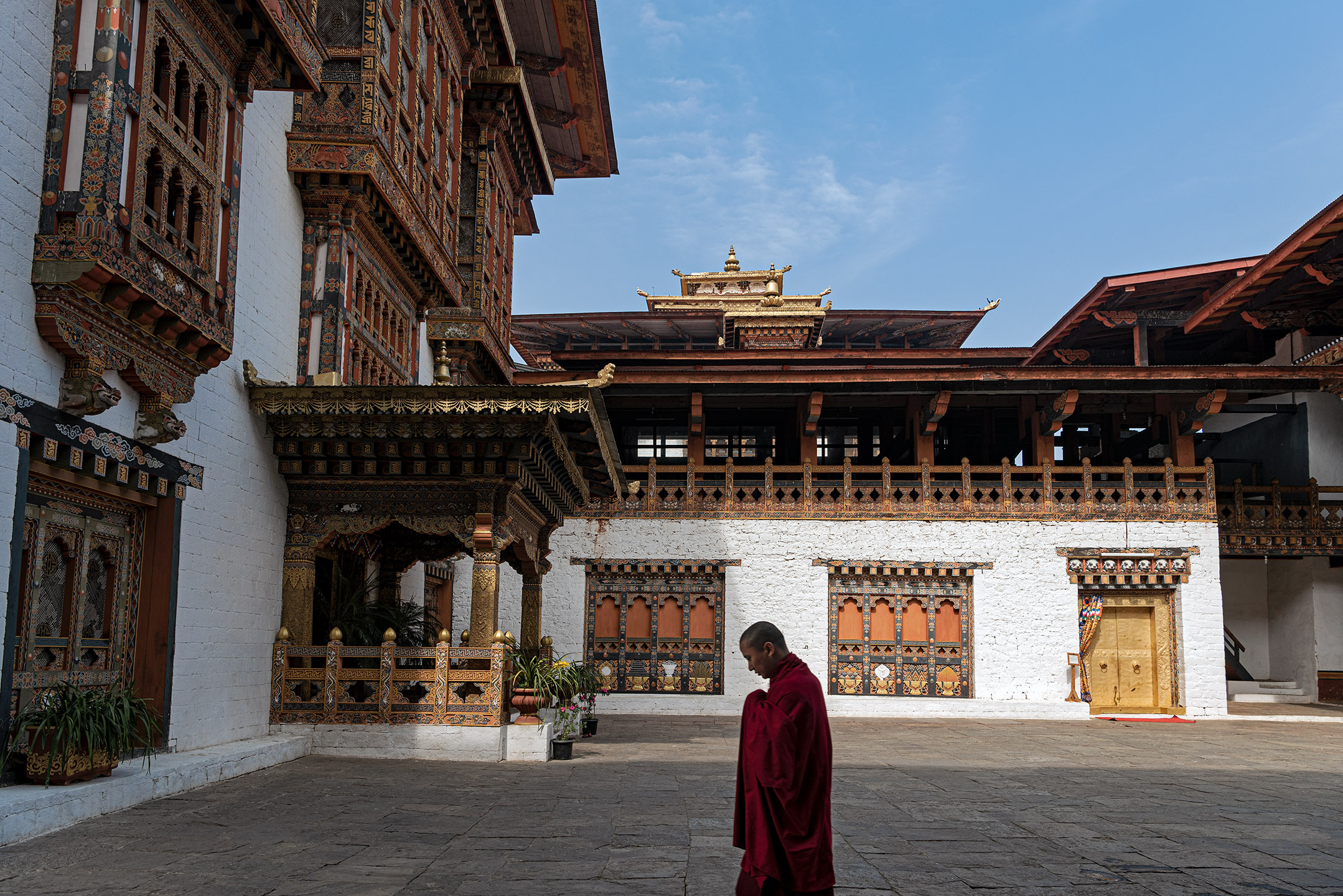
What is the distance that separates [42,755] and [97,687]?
4.28ft

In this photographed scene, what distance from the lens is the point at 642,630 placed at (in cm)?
1905

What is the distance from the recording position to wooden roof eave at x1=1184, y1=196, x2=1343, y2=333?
58.5 ft

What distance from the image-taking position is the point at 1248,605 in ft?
71.8

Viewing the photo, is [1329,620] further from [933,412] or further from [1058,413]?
[933,412]

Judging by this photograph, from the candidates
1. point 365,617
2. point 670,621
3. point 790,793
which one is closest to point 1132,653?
point 670,621

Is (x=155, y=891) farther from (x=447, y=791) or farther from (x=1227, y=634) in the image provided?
(x=1227, y=634)

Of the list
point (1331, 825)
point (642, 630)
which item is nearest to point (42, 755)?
point (1331, 825)

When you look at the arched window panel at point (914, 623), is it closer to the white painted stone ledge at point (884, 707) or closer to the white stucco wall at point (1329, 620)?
the white painted stone ledge at point (884, 707)

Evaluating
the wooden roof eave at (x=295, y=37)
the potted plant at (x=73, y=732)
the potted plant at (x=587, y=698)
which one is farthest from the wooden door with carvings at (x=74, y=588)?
the potted plant at (x=587, y=698)

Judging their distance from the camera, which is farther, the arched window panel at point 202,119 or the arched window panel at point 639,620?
the arched window panel at point 639,620

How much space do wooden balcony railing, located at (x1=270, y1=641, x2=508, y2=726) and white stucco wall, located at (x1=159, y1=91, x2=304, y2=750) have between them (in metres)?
0.25

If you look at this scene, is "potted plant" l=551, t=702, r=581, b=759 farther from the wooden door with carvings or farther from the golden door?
the golden door

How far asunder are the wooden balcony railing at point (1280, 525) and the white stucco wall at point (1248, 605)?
79.7 inches

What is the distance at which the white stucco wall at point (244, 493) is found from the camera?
8703mm
